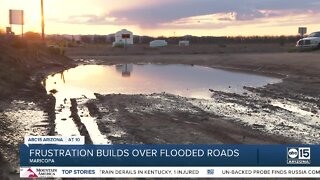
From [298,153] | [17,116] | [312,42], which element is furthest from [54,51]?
[298,153]

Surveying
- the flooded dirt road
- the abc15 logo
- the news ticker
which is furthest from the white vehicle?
the news ticker

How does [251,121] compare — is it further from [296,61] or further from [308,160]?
[296,61]

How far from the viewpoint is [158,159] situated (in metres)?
6.45

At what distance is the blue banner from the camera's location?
6316mm

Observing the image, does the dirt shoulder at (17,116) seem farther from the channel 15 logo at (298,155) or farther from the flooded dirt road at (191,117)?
the channel 15 logo at (298,155)

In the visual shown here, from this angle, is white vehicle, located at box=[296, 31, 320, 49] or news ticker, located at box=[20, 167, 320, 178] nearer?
news ticker, located at box=[20, 167, 320, 178]

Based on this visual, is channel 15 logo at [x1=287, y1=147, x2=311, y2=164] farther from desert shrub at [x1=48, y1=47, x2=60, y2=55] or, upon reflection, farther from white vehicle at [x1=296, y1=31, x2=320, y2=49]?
white vehicle at [x1=296, y1=31, x2=320, y2=49]

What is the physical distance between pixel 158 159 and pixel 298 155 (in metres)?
1.78

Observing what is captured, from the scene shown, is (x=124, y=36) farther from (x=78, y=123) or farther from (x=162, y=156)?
(x=162, y=156)

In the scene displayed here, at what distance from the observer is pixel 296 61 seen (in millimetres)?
36844

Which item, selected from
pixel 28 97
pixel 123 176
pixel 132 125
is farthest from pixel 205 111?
pixel 123 176

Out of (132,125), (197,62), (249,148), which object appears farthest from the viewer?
(197,62)

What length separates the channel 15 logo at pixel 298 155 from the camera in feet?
21.2

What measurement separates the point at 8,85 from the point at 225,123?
34.8ft
